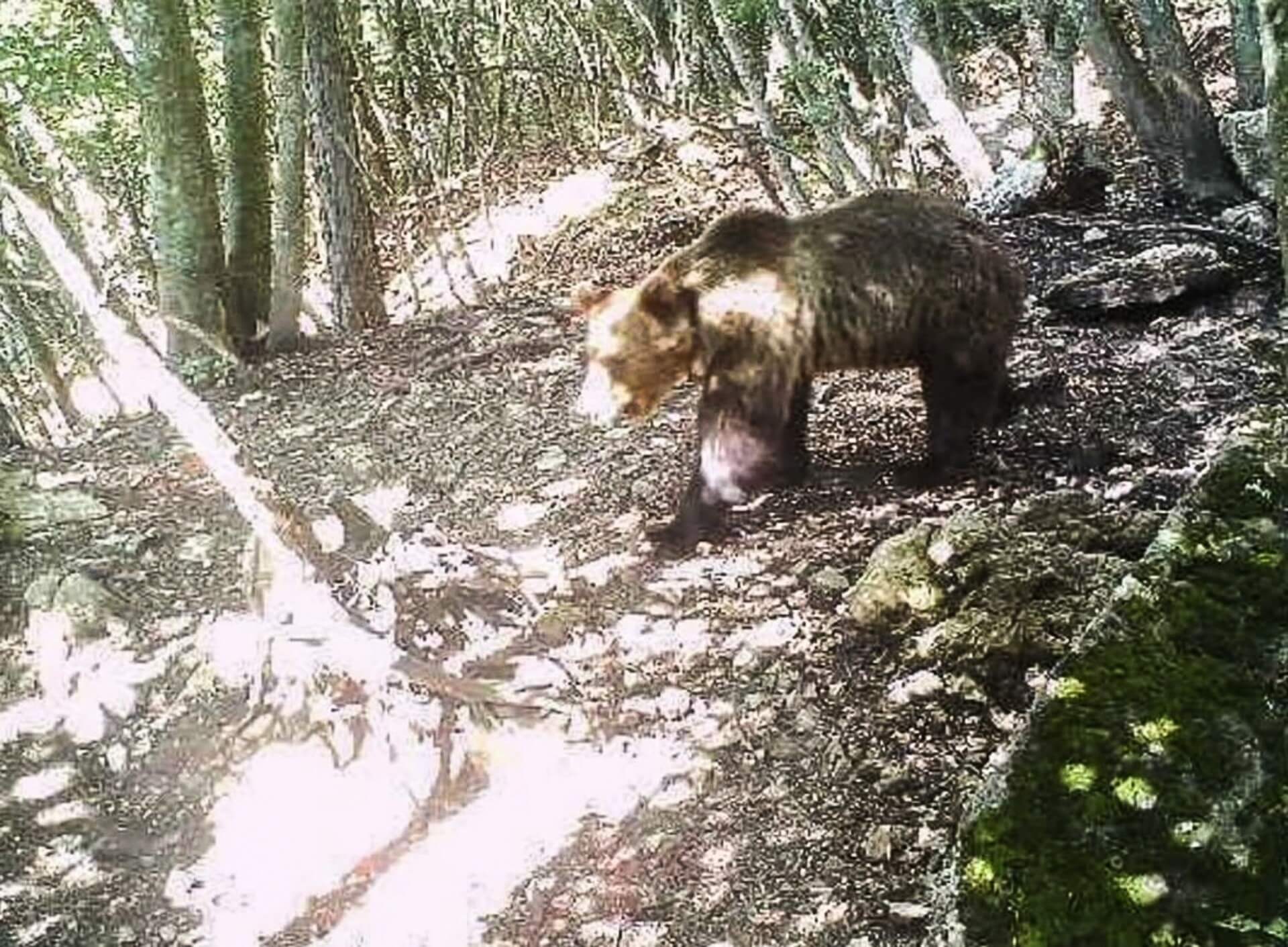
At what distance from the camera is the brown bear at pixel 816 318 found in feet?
20.5

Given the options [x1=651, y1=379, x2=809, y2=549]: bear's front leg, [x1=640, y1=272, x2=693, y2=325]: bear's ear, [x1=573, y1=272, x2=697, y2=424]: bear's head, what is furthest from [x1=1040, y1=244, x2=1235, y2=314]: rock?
[x1=640, y1=272, x2=693, y2=325]: bear's ear

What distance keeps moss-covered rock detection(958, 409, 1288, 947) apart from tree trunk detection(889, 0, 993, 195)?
8813 millimetres

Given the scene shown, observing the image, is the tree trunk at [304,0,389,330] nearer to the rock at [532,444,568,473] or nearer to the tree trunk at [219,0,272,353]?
the tree trunk at [219,0,272,353]

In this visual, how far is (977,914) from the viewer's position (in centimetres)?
285

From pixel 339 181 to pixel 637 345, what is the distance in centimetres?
528

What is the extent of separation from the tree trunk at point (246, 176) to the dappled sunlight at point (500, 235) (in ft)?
17.5

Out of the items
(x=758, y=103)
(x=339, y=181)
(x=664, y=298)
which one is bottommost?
(x=664, y=298)

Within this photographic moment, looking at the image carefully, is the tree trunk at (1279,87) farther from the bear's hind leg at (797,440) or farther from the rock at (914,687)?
the bear's hind leg at (797,440)

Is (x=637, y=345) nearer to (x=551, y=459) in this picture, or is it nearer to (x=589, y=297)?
(x=589, y=297)

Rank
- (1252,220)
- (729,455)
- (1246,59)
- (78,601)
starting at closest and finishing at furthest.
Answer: (729,455)
(78,601)
(1252,220)
(1246,59)

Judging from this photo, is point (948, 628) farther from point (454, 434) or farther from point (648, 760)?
point (454, 434)

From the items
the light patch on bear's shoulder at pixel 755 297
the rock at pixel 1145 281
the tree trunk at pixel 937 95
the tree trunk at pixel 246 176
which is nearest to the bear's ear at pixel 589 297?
the light patch on bear's shoulder at pixel 755 297

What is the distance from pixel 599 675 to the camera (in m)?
5.52

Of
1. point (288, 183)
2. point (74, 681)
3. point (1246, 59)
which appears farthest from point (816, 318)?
point (1246, 59)
